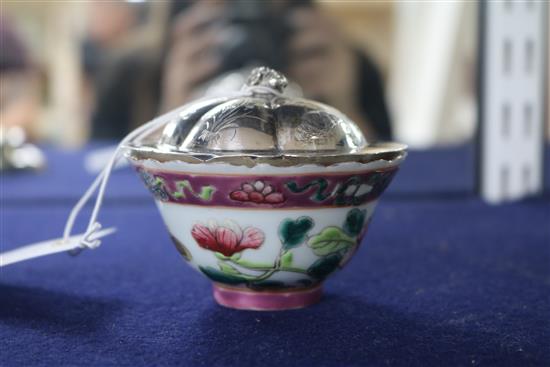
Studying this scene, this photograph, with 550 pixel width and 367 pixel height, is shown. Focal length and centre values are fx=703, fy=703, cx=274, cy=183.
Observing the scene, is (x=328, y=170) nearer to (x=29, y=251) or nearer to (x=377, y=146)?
(x=377, y=146)

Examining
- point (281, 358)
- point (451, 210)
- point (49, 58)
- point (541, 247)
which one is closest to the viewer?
point (281, 358)

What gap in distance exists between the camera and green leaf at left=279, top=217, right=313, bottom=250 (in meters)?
0.37

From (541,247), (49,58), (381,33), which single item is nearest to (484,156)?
(541,247)

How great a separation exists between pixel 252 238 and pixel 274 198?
3 centimetres

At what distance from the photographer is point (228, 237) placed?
377 mm

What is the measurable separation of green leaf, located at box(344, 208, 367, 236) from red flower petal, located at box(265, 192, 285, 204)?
45 millimetres

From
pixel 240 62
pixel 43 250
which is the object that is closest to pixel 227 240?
pixel 43 250

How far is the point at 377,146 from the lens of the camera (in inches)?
16.2

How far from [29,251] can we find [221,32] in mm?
1241

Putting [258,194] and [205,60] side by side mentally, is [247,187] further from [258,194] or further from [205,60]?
[205,60]

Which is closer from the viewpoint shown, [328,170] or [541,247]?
[328,170]

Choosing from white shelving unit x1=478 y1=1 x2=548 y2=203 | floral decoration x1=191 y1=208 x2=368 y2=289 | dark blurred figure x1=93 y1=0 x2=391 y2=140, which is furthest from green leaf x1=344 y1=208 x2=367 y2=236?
dark blurred figure x1=93 y1=0 x2=391 y2=140

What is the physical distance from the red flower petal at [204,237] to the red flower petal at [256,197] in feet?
0.11

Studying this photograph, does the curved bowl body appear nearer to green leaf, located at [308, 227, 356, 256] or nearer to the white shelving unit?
green leaf, located at [308, 227, 356, 256]
